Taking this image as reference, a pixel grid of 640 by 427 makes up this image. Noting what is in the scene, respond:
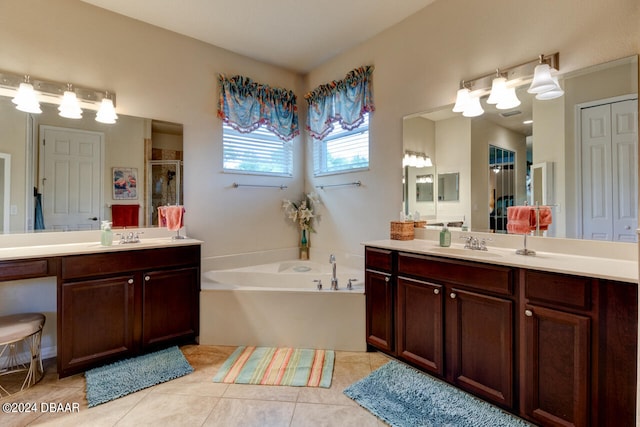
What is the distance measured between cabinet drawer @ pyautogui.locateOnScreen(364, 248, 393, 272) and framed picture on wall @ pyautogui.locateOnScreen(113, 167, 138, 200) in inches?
81.5

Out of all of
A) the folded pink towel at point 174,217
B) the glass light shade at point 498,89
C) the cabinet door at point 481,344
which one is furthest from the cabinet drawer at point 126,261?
the glass light shade at point 498,89

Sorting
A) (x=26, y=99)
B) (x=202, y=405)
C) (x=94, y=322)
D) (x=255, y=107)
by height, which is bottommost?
(x=202, y=405)

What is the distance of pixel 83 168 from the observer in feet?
7.95

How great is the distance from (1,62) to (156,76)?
100 centimetres

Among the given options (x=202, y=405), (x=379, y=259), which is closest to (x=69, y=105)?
(x=202, y=405)

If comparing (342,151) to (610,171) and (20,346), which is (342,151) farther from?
(20,346)

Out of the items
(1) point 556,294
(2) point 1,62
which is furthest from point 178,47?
(1) point 556,294

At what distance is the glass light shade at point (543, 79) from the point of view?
1.77m

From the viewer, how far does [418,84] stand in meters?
2.58

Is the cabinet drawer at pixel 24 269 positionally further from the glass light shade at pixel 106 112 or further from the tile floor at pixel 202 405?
the glass light shade at pixel 106 112

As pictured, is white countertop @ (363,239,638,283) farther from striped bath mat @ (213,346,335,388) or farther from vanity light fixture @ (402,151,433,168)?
striped bath mat @ (213,346,335,388)

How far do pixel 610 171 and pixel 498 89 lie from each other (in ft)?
2.67

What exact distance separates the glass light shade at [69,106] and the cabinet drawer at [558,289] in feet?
10.8

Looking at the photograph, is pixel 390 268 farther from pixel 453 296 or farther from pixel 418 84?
pixel 418 84
